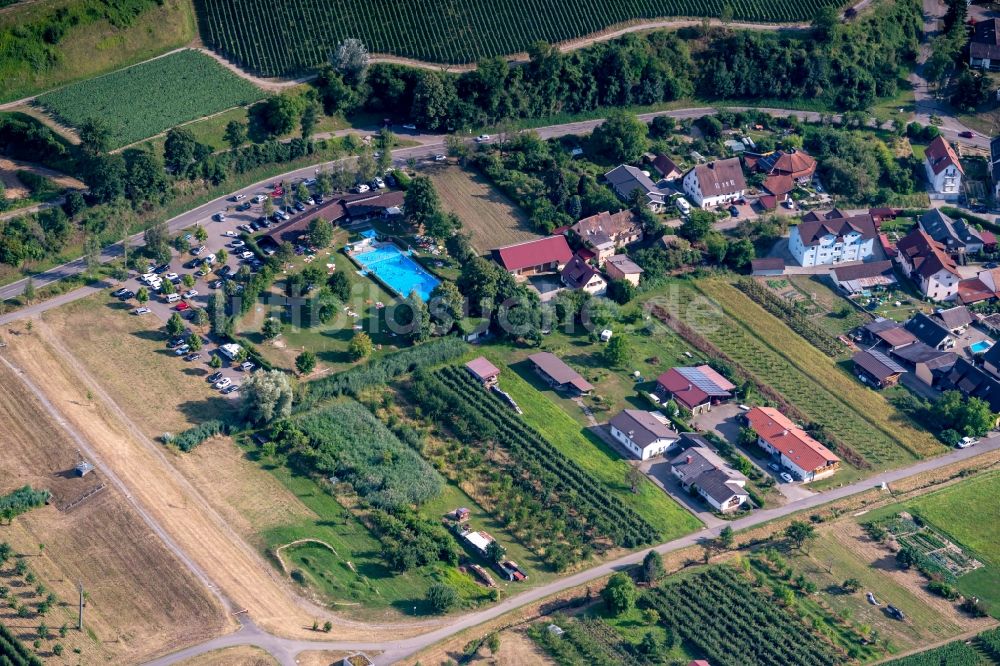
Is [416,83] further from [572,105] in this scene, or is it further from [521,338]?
[521,338]

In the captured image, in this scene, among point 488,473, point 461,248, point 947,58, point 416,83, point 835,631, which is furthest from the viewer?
point 947,58

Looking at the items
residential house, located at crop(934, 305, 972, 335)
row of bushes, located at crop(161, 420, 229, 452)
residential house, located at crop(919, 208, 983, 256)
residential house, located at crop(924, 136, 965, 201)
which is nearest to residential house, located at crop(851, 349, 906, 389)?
residential house, located at crop(934, 305, 972, 335)

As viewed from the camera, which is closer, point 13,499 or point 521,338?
point 13,499

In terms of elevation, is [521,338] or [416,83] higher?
[416,83]

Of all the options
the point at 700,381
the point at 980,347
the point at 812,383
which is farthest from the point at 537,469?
the point at 980,347

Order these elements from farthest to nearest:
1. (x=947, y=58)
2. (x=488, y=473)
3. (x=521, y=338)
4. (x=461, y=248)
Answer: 1. (x=947, y=58)
2. (x=461, y=248)
3. (x=521, y=338)
4. (x=488, y=473)

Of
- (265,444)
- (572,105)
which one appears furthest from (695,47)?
(265,444)

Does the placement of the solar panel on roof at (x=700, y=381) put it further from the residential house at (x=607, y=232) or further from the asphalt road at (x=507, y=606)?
the residential house at (x=607, y=232)
